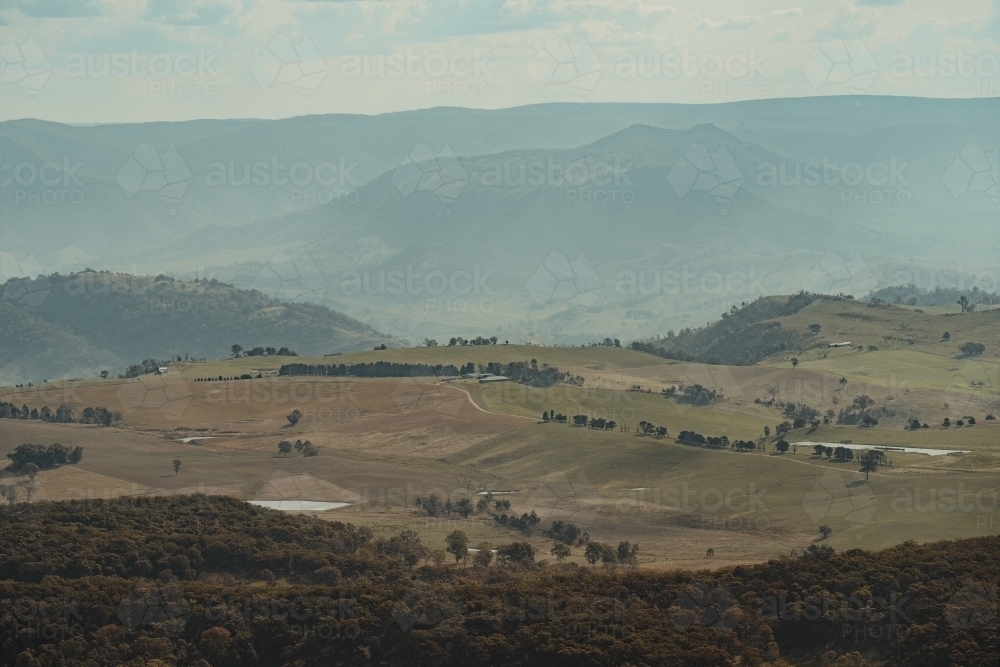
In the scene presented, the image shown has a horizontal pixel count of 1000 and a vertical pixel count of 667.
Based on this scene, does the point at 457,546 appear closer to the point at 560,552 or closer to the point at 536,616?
the point at 560,552

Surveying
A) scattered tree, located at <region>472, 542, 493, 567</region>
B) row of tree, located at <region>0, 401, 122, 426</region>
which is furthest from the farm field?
scattered tree, located at <region>472, 542, 493, 567</region>

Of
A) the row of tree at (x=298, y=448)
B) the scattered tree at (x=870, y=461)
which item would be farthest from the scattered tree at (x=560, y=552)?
the row of tree at (x=298, y=448)

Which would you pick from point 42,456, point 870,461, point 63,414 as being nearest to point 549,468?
point 870,461

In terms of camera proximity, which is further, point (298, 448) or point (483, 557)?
point (298, 448)

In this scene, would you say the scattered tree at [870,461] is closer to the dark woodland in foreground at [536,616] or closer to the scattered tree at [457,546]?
the scattered tree at [457,546]

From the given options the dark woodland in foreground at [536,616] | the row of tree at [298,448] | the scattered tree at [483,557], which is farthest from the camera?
the row of tree at [298,448]

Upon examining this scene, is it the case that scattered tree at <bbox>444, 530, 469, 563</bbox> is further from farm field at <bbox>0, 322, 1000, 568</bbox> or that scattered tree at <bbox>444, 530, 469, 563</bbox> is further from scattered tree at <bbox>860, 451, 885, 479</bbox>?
scattered tree at <bbox>860, 451, 885, 479</bbox>

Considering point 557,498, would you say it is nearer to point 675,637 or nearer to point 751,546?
point 751,546

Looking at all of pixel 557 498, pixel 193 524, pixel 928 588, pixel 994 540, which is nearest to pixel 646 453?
pixel 557 498
